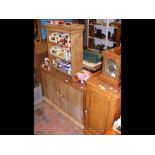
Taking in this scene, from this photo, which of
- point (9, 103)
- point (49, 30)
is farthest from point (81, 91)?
point (9, 103)

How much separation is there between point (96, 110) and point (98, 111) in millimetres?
39

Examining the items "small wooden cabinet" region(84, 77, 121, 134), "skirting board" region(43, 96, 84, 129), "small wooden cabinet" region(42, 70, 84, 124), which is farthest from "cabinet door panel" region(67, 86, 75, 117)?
"small wooden cabinet" region(84, 77, 121, 134)

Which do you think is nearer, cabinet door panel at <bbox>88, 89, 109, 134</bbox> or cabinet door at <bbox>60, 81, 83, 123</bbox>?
cabinet door panel at <bbox>88, 89, 109, 134</bbox>

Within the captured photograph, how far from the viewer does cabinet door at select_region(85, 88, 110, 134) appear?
6.79 feet

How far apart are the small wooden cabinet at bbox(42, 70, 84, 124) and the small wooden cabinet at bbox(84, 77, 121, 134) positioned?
282mm

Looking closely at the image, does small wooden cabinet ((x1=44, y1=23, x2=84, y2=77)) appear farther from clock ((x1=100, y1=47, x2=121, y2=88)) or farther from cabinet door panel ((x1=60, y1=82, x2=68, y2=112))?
clock ((x1=100, y1=47, x2=121, y2=88))

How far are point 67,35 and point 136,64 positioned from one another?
1.73m

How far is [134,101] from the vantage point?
1021mm

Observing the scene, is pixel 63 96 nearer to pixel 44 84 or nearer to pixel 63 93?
pixel 63 93

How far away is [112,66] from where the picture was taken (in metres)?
1.99

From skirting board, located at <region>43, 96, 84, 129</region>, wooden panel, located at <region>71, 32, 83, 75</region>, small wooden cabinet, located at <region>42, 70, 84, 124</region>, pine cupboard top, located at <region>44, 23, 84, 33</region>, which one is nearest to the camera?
pine cupboard top, located at <region>44, 23, 84, 33</region>

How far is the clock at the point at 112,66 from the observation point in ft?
6.18

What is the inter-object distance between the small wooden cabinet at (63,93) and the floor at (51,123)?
0.52 feet
